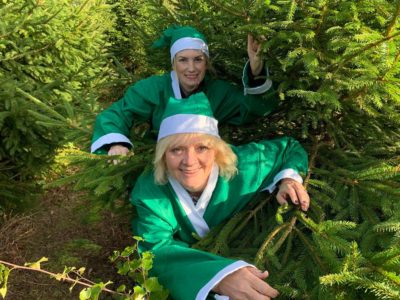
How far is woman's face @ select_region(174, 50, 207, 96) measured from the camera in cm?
295

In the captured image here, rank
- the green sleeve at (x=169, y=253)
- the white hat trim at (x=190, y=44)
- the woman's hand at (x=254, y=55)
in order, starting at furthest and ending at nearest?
the white hat trim at (x=190, y=44) < the woman's hand at (x=254, y=55) < the green sleeve at (x=169, y=253)

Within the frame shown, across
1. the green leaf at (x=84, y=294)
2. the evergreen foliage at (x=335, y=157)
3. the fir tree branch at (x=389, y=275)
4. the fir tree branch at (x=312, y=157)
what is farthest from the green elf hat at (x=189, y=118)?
the fir tree branch at (x=389, y=275)

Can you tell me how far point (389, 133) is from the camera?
2602mm

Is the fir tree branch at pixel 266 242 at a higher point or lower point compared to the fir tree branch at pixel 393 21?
lower

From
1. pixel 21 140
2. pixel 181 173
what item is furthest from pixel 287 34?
pixel 21 140

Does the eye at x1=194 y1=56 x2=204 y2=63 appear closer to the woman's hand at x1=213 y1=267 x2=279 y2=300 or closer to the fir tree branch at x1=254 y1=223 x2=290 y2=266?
the fir tree branch at x1=254 y1=223 x2=290 y2=266

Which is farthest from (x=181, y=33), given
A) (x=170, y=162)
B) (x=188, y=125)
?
(x=170, y=162)

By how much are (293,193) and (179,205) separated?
62cm

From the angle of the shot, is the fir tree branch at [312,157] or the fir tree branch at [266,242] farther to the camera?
the fir tree branch at [312,157]

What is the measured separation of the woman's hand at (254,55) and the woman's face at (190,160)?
703mm

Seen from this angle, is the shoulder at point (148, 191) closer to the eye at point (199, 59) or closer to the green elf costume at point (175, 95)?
the green elf costume at point (175, 95)

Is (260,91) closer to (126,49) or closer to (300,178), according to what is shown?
(300,178)

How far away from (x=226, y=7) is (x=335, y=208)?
1318 millimetres

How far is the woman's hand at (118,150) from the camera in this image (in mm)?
2535
